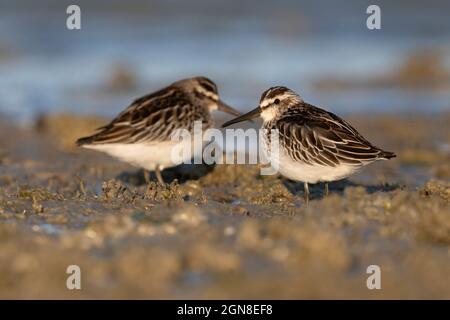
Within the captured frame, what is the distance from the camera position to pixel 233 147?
13.2 m

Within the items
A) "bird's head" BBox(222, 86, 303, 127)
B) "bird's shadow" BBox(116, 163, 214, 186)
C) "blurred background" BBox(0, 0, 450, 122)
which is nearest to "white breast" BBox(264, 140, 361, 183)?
"bird's head" BBox(222, 86, 303, 127)

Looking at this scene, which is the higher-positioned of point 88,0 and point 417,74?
point 88,0

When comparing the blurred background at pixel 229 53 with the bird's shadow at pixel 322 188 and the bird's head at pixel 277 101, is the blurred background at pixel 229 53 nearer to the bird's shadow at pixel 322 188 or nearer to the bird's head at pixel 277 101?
the bird's shadow at pixel 322 188

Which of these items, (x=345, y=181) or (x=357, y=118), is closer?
(x=345, y=181)

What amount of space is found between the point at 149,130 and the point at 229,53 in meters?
13.1

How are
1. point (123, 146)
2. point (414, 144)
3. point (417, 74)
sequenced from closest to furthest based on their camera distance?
point (123, 146) < point (414, 144) < point (417, 74)

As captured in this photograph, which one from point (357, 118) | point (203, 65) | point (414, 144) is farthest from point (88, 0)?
point (414, 144)

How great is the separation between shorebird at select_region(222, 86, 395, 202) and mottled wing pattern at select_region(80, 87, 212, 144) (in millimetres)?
1543

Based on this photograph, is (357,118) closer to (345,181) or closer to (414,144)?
(414,144)

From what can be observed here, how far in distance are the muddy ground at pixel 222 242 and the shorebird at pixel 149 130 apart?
1.94ft

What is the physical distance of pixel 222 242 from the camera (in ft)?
22.9

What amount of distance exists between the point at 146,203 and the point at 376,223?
2.56 metres

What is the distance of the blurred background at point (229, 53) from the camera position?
19.1 metres

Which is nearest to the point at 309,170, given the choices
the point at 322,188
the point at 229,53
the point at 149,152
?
the point at 322,188
